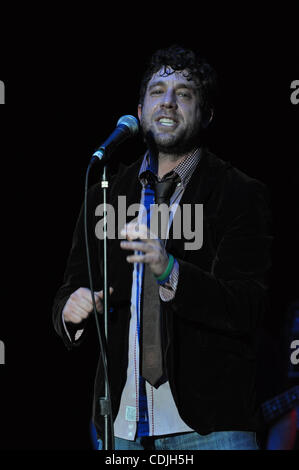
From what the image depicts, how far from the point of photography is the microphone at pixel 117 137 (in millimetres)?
1792

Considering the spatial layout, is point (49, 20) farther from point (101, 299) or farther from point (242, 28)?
point (101, 299)

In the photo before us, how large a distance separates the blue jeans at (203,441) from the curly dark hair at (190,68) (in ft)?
3.99

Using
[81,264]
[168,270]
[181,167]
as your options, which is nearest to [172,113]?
[181,167]

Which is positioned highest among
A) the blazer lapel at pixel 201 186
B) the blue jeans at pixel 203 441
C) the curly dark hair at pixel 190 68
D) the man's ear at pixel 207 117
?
the curly dark hair at pixel 190 68

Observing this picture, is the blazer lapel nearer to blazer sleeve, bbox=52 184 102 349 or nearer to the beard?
the beard

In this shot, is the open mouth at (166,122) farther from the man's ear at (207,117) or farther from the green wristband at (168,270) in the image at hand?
the green wristband at (168,270)

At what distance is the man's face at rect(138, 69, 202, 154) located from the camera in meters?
2.27

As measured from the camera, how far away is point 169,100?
2275mm

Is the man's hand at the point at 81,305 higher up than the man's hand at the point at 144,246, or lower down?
lower down

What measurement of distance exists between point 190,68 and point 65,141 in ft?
4.40

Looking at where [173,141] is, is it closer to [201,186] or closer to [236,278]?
[201,186]

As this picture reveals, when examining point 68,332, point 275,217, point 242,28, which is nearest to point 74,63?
point 242,28

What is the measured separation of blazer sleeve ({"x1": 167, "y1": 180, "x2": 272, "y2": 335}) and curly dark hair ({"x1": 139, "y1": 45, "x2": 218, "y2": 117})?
45 cm

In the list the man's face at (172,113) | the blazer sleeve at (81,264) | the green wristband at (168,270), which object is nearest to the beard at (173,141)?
the man's face at (172,113)
